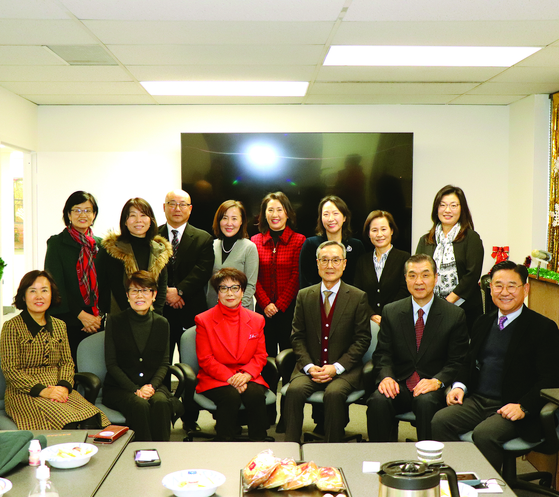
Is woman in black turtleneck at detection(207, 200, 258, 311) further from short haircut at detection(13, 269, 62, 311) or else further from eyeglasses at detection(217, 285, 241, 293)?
short haircut at detection(13, 269, 62, 311)

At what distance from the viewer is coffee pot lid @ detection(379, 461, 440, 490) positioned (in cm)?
156

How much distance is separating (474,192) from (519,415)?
137 inches

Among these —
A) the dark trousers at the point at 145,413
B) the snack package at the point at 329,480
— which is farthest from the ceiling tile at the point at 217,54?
the snack package at the point at 329,480

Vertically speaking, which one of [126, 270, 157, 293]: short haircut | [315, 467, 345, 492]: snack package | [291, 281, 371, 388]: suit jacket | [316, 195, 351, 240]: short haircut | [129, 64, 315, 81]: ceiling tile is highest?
[129, 64, 315, 81]: ceiling tile

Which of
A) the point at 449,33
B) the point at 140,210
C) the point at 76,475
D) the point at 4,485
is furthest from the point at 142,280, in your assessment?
the point at 449,33

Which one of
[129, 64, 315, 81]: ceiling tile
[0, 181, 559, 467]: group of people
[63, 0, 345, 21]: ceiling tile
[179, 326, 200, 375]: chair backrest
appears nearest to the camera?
[63, 0, 345, 21]: ceiling tile

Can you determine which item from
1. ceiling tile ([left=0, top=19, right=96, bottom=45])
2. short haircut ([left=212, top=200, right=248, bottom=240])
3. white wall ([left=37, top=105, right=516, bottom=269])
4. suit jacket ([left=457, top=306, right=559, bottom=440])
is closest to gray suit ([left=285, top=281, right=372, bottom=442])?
short haircut ([left=212, top=200, right=248, bottom=240])

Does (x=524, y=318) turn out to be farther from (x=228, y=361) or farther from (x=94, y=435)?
(x=94, y=435)

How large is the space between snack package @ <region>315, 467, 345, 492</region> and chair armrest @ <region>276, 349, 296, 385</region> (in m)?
1.81

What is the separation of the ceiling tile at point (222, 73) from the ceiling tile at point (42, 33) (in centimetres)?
74

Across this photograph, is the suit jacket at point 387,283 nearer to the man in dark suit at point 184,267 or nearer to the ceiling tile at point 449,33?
the man in dark suit at point 184,267

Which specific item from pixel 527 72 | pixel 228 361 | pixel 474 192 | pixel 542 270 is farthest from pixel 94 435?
pixel 474 192

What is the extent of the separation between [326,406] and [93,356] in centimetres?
150

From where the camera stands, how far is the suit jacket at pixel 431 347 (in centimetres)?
363
